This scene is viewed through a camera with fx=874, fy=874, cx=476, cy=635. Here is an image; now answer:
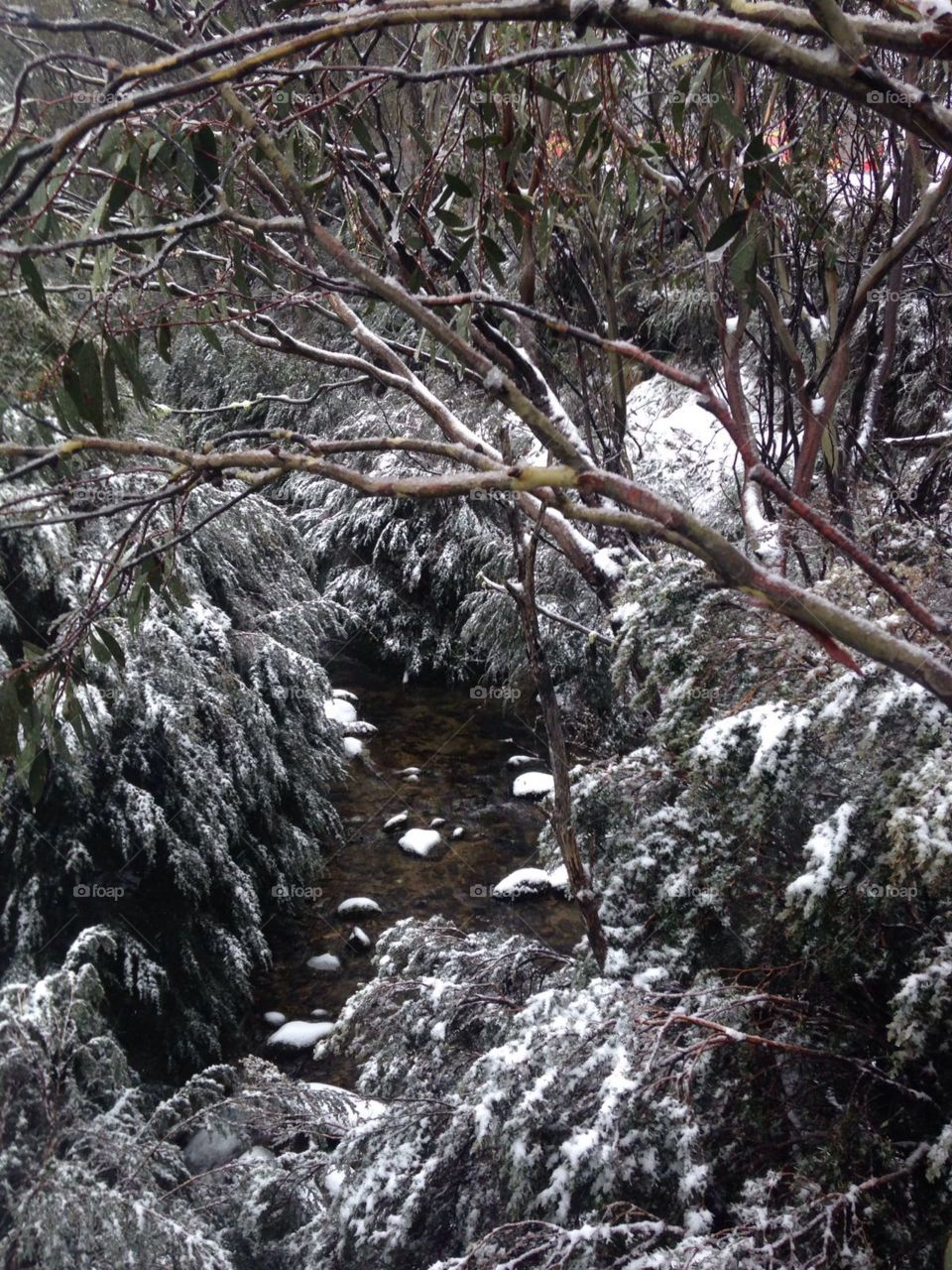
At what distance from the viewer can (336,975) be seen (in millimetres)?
3510

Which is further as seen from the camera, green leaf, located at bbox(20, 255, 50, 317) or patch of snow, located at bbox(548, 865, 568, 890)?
patch of snow, located at bbox(548, 865, 568, 890)

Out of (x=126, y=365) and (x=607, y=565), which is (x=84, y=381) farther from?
(x=607, y=565)

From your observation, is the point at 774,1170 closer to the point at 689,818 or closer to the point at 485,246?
the point at 689,818

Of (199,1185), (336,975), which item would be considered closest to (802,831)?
(199,1185)

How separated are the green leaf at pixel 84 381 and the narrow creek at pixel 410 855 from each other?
102 inches

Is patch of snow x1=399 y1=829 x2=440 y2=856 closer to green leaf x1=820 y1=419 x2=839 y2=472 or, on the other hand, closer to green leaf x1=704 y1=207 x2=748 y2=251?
green leaf x1=820 y1=419 x2=839 y2=472

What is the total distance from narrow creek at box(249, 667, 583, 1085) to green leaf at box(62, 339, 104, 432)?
2.59 meters

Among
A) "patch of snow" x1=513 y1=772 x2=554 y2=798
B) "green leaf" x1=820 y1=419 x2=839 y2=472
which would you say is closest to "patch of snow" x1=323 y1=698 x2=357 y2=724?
"patch of snow" x1=513 y1=772 x2=554 y2=798

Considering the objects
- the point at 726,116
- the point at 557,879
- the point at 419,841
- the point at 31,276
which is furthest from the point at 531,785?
the point at 31,276

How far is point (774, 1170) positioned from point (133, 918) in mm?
2191

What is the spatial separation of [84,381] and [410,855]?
11.1 feet

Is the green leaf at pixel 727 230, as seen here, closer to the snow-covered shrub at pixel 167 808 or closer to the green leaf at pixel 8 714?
the green leaf at pixel 8 714

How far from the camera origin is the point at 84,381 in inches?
46.3

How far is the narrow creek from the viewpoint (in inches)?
137
